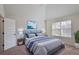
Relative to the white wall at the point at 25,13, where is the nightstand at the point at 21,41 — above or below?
below

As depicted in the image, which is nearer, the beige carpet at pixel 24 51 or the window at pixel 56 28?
the beige carpet at pixel 24 51

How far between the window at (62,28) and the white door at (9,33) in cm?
82

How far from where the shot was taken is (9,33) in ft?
8.47

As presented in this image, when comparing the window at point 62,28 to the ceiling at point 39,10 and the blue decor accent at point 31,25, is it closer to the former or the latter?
the ceiling at point 39,10

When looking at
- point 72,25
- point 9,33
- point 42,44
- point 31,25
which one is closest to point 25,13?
point 31,25

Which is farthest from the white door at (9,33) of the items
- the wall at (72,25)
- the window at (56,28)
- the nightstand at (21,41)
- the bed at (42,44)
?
the window at (56,28)

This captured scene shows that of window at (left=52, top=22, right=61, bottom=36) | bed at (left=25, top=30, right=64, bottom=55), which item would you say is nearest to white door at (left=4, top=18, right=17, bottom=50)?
bed at (left=25, top=30, right=64, bottom=55)

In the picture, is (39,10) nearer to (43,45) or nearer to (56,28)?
(56,28)

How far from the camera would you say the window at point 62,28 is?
2.62 metres

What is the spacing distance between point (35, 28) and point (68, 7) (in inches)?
31.3

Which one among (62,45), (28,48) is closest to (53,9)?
(62,45)

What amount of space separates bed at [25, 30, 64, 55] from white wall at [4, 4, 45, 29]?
0.26 metres

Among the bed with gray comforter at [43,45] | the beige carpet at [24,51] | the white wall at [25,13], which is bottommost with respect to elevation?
the beige carpet at [24,51]

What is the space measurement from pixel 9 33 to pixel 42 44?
0.71 meters
